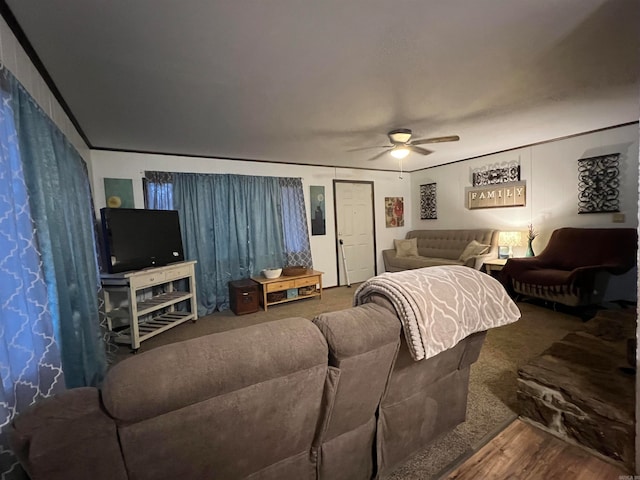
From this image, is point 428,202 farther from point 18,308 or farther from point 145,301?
point 18,308

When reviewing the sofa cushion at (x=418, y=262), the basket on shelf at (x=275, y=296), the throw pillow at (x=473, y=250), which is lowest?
the basket on shelf at (x=275, y=296)

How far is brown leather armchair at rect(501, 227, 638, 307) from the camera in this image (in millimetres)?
3283

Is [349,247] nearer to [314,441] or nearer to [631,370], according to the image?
[631,370]

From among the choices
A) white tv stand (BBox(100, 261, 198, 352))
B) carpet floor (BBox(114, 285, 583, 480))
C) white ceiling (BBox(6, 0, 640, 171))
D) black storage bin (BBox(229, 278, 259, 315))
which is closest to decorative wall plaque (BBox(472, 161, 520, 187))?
Result: white ceiling (BBox(6, 0, 640, 171))

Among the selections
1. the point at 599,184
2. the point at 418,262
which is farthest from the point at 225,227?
the point at 599,184

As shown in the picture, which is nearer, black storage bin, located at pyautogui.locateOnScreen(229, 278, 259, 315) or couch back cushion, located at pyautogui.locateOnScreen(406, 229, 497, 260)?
black storage bin, located at pyautogui.locateOnScreen(229, 278, 259, 315)

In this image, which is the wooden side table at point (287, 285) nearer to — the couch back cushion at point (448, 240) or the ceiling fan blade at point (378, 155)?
the ceiling fan blade at point (378, 155)

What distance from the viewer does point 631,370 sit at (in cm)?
170

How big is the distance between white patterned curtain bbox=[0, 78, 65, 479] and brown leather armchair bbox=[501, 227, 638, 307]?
4509 millimetres

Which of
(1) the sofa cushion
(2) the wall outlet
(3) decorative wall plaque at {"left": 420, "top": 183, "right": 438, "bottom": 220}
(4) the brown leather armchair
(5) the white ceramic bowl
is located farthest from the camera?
(3) decorative wall plaque at {"left": 420, "top": 183, "right": 438, "bottom": 220}

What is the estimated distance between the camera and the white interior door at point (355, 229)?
5590mm

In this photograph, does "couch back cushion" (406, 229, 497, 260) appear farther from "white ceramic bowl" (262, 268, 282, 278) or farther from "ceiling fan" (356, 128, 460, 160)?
"white ceramic bowl" (262, 268, 282, 278)

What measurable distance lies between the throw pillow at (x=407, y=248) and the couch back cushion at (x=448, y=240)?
12cm

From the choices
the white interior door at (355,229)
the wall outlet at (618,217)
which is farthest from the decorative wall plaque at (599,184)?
the white interior door at (355,229)
